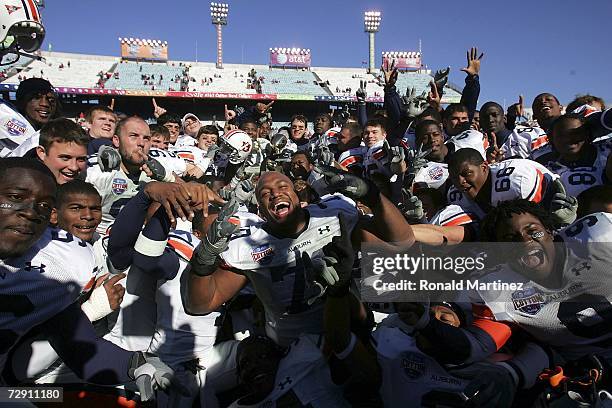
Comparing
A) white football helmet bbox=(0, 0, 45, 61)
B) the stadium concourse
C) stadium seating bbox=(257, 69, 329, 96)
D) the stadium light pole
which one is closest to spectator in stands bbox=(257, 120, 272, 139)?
white football helmet bbox=(0, 0, 45, 61)

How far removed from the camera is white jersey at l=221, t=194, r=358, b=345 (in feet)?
11.1

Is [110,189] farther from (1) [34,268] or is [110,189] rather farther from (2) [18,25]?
(2) [18,25]

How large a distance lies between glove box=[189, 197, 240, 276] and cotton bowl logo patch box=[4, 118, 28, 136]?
3460mm

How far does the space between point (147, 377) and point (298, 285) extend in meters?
1.25

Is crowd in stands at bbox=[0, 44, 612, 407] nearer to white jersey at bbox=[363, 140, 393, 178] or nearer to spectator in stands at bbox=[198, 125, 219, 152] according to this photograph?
white jersey at bbox=[363, 140, 393, 178]

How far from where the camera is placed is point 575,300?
2.78 m

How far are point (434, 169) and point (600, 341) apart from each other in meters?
2.80

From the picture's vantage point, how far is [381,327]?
136 inches

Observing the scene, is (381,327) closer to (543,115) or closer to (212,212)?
(212,212)

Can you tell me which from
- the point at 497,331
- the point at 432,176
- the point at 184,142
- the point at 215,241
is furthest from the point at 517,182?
the point at 184,142

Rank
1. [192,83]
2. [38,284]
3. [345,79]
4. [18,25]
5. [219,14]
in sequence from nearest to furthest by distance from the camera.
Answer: [38,284] → [18,25] → [192,83] → [345,79] → [219,14]

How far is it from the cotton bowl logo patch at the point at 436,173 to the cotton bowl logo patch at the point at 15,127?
4760mm

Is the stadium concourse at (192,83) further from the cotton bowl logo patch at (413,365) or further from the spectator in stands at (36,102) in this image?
the cotton bowl logo patch at (413,365)

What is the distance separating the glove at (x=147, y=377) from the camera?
255 centimetres
